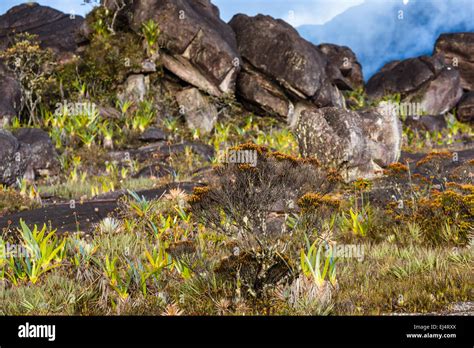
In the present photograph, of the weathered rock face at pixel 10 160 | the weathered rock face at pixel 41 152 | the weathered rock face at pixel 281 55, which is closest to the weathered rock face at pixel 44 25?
the weathered rock face at pixel 281 55

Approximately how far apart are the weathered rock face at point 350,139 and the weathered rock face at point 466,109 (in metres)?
21.9

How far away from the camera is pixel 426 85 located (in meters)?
32.6

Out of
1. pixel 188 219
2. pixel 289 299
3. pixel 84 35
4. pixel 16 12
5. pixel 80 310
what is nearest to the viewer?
pixel 289 299

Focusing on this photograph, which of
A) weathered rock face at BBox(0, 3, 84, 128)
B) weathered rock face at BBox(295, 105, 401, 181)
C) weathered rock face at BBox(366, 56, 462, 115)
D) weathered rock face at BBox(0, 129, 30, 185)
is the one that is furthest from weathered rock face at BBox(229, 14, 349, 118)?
weathered rock face at BBox(0, 129, 30, 185)

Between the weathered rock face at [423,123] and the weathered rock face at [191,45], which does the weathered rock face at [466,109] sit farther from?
the weathered rock face at [191,45]

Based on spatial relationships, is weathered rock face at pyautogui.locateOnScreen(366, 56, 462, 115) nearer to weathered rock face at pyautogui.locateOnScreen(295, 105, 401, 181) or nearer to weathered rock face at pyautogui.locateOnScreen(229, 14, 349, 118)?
weathered rock face at pyautogui.locateOnScreen(229, 14, 349, 118)

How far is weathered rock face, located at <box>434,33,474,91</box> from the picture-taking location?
119 feet

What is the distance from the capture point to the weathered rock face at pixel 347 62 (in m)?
35.3

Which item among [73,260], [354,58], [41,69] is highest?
[354,58]

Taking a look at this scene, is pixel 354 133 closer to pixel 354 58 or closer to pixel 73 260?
pixel 73 260

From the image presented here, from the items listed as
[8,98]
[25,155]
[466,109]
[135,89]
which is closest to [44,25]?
[135,89]

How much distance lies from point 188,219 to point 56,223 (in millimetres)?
2911

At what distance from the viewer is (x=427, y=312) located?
4.61 m

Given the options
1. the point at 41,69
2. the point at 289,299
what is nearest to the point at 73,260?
the point at 289,299
